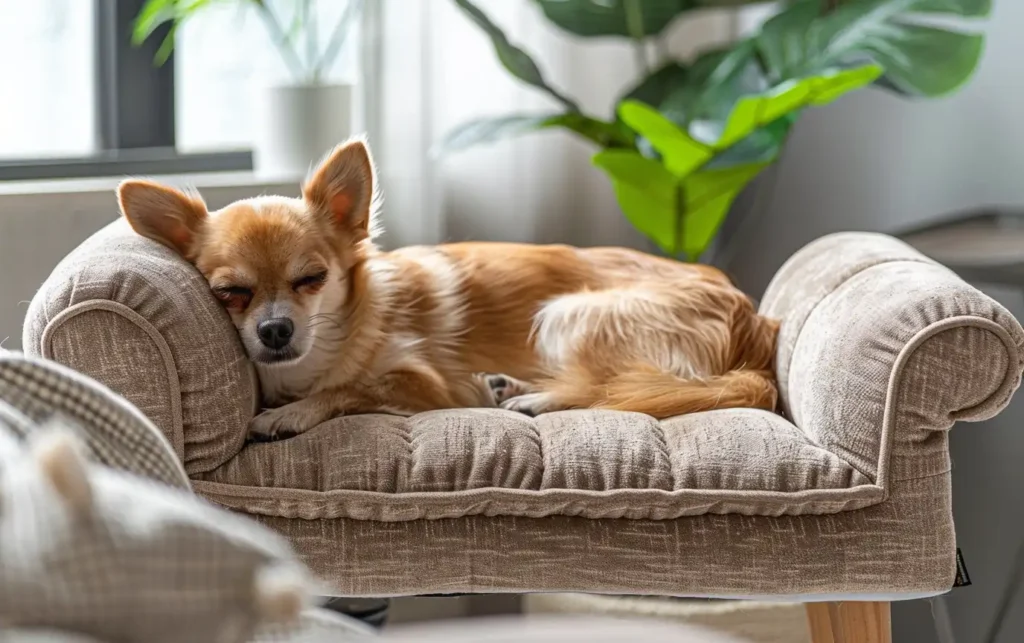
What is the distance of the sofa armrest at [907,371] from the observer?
1633 millimetres

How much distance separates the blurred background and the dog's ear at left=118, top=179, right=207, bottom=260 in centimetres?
70

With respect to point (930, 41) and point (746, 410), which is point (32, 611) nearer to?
point (746, 410)

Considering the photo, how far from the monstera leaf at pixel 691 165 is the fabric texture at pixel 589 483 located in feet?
2.42

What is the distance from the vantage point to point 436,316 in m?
2.07

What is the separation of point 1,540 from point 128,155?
228 centimetres

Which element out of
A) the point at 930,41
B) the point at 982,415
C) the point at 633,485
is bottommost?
the point at 633,485

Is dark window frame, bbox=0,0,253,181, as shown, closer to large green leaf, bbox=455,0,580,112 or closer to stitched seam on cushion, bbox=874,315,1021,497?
large green leaf, bbox=455,0,580,112

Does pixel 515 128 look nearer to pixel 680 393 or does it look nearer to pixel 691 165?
pixel 691 165

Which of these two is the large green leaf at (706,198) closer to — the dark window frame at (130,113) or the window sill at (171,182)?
the window sill at (171,182)

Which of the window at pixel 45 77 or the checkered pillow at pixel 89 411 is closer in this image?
the checkered pillow at pixel 89 411

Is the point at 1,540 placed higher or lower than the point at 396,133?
lower

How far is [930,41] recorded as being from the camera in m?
2.43

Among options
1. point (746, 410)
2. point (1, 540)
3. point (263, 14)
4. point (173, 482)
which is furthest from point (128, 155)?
point (1, 540)

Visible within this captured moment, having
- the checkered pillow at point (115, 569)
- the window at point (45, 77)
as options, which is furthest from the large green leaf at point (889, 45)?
the checkered pillow at point (115, 569)
